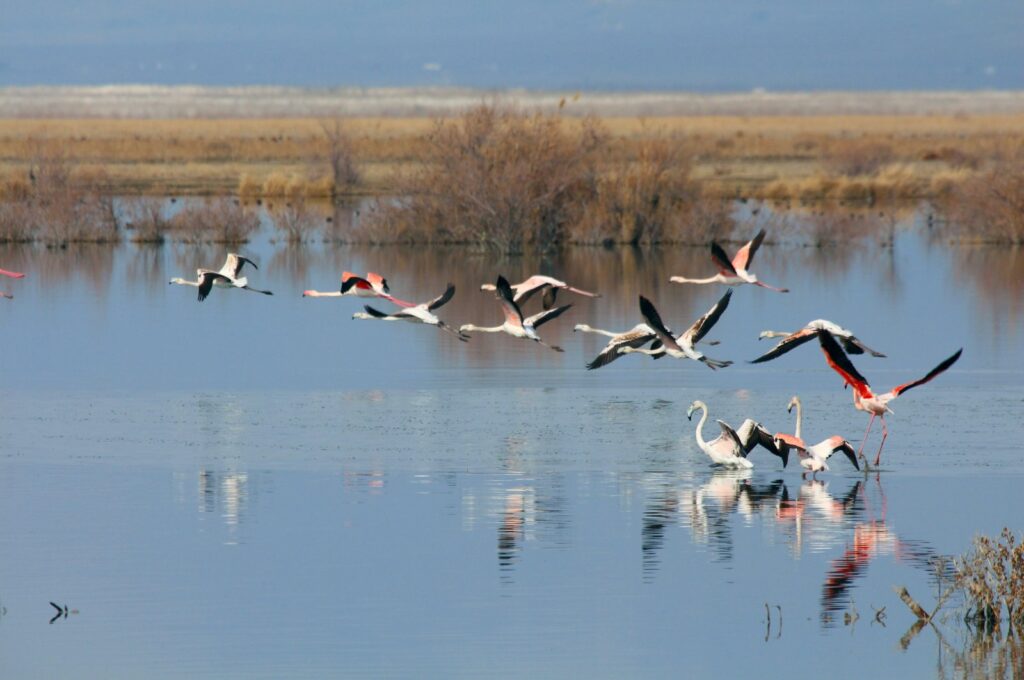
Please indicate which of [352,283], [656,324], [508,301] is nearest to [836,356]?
[656,324]

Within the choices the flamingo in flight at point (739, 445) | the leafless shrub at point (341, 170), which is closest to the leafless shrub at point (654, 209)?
the leafless shrub at point (341, 170)

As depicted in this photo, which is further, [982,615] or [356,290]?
[356,290]

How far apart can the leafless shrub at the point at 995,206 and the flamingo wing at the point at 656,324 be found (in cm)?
2267

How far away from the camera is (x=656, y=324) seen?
15086mm

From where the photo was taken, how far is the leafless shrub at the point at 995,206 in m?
37.6

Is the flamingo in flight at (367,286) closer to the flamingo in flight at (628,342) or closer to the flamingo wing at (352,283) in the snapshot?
the flamingo wing at (352,283)

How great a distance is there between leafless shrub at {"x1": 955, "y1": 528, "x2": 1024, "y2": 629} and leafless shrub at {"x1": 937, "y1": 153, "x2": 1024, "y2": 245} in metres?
27.4

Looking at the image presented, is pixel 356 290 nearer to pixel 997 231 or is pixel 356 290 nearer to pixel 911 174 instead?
pixel 997 231

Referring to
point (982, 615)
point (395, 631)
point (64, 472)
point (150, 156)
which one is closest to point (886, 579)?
point (982, 615)

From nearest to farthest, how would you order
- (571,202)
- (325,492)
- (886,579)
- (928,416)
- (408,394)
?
1. (886,579)
2. (325,492)
3. (928,416)
4. (408,394)
5. (571,202)

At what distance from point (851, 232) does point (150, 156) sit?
118 ft

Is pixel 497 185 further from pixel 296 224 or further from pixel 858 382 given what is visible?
pixel 858 382

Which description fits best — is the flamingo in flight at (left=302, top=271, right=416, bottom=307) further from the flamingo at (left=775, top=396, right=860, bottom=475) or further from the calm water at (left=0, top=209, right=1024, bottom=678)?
the flamingo at (left=775, top=396, right=860, bottom=475)

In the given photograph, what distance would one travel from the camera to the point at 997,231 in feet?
128
